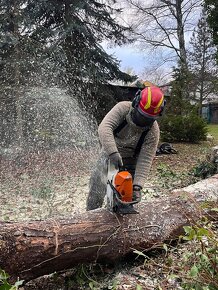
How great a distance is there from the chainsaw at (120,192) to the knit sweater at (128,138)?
225 mm

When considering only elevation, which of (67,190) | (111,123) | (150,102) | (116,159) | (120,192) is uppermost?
(150,102)

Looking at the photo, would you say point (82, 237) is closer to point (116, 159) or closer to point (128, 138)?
point (116, 159)

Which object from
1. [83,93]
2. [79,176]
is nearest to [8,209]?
[79,176]

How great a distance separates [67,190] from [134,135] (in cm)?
306

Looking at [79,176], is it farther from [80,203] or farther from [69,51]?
[69,51]

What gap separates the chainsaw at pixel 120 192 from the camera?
8.24ft

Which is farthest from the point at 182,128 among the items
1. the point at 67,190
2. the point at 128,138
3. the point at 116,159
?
the point at 116,159

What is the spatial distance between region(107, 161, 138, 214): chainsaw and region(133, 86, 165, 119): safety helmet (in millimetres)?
525

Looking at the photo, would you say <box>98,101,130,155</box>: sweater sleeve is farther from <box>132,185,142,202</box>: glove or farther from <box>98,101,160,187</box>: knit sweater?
<box>132,185,142,202</box>: glove

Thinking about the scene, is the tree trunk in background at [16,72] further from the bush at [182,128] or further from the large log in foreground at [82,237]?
the large log in foreground at [82,237]

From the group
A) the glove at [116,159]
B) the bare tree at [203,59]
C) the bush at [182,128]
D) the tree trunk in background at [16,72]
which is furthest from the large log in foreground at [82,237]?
the bare tree at [203,59]

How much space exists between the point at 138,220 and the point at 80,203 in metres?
2.27

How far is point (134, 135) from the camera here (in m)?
3.16

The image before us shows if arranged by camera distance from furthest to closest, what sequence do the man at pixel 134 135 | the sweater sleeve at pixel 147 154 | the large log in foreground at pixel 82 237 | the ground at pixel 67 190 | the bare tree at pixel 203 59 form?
the bare tree at pixel 203 59 → the sweater sleeve at pixel 147 154 → the man at pixel 134 135 → the ground at pixel 67 190 → the large log in foreground at pixel 82 237
